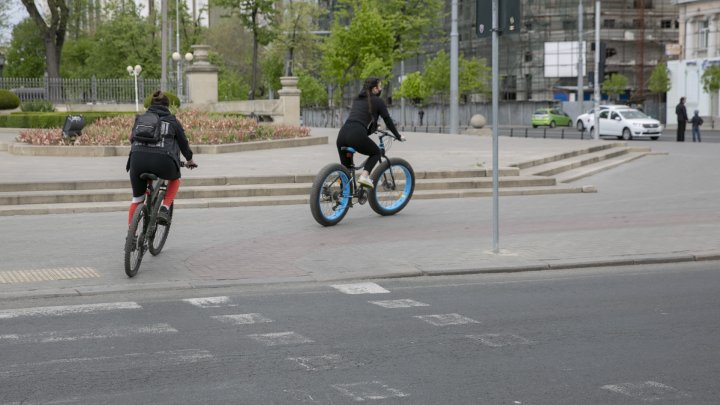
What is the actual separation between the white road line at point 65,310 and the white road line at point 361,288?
72.2 inches

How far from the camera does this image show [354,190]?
44.5 ft

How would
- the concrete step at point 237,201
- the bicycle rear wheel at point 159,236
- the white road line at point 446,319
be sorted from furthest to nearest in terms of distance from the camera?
1. the concrete step at point 237,201
2. the bicycle rear wheel at point 159,236
3. the white road line at point 446,319

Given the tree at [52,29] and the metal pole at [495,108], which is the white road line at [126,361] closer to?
the metal pole at [495,108]

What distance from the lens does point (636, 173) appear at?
921 inches

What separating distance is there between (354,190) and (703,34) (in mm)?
65195

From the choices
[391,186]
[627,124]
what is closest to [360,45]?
[627,124]

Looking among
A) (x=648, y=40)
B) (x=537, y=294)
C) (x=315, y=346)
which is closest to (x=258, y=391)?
(x=315, y=346)

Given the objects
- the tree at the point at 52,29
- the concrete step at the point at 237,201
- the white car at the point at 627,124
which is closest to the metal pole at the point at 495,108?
the concrete step at the point at 237,201

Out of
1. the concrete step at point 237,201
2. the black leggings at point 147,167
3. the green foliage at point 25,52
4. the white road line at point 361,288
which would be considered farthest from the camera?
the green foliage at point 25,52

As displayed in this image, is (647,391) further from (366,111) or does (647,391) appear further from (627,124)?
(627,124)

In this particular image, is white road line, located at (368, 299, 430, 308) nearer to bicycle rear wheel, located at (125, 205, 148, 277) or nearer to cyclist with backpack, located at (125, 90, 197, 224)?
bicycle rear wheel, located at (125, 205, 148, 277)

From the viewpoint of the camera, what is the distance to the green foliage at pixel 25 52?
3597 inches

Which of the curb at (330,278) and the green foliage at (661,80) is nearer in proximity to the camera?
the curb at (330,278)

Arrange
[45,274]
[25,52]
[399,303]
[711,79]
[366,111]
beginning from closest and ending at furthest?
[399,303]
[45,274]
[366,111]
[711,79]
[25,52]
